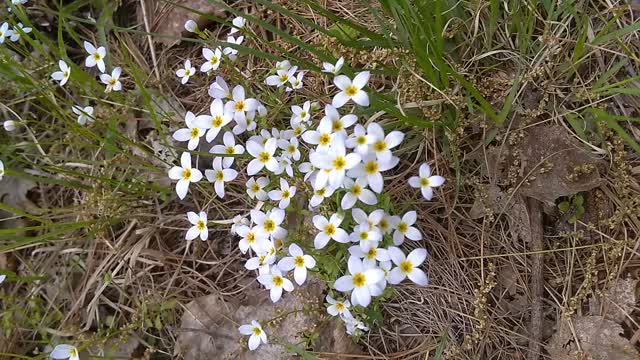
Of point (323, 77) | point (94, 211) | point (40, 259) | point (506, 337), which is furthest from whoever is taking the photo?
point (40, 259)

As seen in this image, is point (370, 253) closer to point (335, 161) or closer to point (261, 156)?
point (335, 161)

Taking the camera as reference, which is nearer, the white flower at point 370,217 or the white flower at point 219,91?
the white flower at point 370,217

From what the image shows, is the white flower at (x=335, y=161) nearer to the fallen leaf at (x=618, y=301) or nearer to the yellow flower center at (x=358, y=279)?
the yellow flower center at (x=358, y=279)

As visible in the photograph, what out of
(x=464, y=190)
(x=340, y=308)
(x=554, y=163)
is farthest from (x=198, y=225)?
(x=554, y=163)

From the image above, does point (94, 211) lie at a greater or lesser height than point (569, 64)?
lesser

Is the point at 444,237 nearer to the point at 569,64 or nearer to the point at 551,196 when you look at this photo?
the point at 551,196

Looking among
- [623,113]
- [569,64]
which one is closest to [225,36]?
[569,64]

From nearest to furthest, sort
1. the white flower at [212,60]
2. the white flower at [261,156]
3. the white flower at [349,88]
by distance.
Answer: the white flower at [349,88] → the white flower at [261,156] → the white flower at [212,60]

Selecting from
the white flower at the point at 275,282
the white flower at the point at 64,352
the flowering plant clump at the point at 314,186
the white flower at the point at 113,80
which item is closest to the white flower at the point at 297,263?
the flowering plant clump at the point at 314,186
